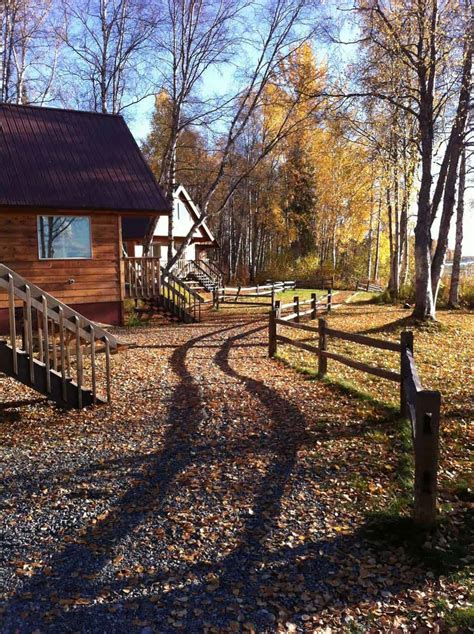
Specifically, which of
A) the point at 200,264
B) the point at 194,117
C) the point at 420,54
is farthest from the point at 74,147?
the point at 200,264

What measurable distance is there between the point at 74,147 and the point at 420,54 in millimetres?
10645

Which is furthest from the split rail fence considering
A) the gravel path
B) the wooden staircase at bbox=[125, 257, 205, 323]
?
the gravel path

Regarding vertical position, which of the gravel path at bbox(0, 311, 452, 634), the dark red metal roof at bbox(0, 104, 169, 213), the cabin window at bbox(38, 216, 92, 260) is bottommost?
the gravel path at bbox(0, 311, 452, 634)

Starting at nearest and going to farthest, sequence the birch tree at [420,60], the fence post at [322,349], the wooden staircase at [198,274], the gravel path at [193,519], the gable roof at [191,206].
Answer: the gravel path at [193,519] → the fence post at [322,349] → the birch tree at [420,60] → the wooden staircase at [198,274] → the gable roof at [191,206]

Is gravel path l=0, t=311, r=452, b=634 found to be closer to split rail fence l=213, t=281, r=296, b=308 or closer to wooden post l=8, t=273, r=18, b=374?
wooden post l=8, t=273, r=18, b=374

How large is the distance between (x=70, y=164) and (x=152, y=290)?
475 centimetres

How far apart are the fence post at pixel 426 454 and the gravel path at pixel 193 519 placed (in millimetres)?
519

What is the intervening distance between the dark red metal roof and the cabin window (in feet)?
2.59

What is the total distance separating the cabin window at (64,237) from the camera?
14461 mm

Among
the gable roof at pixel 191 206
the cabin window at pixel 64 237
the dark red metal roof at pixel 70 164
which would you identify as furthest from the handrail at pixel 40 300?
the gable roof at pixel 191 206

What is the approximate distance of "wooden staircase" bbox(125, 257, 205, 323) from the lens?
16891 millimetres

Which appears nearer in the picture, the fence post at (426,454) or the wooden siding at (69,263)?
the fence post at (426,454)

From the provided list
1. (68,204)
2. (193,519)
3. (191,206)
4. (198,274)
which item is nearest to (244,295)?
(68,204)

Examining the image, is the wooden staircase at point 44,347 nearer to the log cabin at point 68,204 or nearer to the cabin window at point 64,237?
the log cabin at point 68,204
